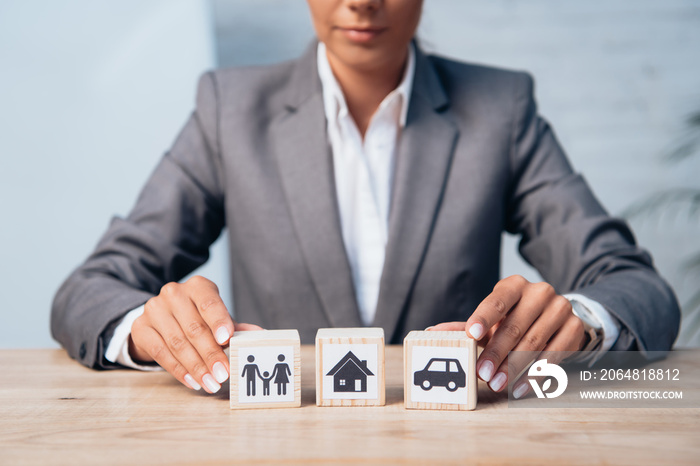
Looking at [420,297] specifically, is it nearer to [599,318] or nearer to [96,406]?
[599,318]

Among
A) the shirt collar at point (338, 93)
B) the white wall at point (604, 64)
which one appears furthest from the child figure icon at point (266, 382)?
the white wall at point (604, 64)

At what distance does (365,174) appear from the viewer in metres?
1.39

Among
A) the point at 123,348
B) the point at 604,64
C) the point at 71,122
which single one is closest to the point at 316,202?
the point at 123,348

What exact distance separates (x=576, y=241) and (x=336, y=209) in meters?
0.49

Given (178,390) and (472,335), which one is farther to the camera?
(178,390)

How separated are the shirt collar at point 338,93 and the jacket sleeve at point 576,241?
248 millimetres

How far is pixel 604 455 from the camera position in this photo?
630 mm

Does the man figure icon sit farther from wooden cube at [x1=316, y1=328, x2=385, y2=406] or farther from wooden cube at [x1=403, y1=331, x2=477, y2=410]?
wooden cube at [x1=403, y1=331, x2=477, y2=410]

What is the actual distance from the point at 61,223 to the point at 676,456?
2.13 meters

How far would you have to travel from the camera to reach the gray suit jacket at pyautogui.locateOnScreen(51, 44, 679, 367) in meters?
1.33

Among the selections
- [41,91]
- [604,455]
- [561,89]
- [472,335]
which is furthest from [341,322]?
[561,89]

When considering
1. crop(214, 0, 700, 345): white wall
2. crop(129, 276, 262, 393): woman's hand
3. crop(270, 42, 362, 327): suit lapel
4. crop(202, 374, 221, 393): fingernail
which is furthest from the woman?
crop(214, 0, 700, 345): white wall

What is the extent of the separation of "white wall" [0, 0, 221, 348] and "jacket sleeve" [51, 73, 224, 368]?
3.09 ft

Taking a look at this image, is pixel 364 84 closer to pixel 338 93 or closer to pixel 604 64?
pixel 338 93
